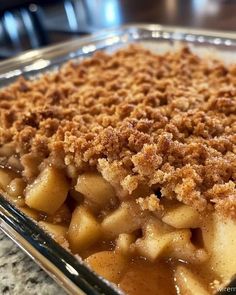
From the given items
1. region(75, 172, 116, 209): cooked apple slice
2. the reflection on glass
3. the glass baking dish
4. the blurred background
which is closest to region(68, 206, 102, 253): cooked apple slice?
region(75, 172, 116, 209): cooked apple slice

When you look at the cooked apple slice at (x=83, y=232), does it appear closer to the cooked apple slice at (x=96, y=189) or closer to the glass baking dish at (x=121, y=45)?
the cooked apple slice at (x=96, y=189)

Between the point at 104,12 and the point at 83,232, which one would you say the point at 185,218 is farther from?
the point at 104,12

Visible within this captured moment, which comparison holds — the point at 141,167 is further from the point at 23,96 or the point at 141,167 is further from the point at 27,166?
the point at 23,96

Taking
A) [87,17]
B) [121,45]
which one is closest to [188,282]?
[121,45]

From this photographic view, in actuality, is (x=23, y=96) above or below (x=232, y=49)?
above

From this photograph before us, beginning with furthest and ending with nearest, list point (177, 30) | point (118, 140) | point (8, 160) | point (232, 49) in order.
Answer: point (177, 30)
point (232, 49)
point (8, 160)
point (118, 140)

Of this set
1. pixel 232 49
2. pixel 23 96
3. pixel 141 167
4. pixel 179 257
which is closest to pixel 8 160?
pixel 23 96
